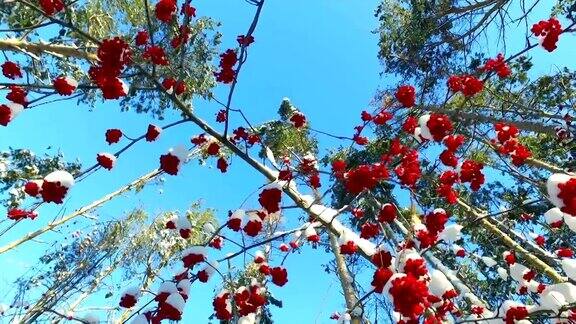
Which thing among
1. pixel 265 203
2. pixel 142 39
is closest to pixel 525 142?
pixel 265 203

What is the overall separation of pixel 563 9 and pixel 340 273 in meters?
5.50

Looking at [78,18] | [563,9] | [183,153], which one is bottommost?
[183,153]

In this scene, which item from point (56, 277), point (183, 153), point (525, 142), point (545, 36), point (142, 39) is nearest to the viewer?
point (183, 153)

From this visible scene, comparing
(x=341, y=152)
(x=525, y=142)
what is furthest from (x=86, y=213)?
(x=525, y=142)

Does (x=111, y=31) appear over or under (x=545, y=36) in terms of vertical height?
over

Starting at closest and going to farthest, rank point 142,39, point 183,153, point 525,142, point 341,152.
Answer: point 183,153 → point 142,39 → point 525,142 → point 341,152

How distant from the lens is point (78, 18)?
27.2ft

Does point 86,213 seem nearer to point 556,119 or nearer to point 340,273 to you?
point 340,273

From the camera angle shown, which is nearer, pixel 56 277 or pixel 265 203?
pixel 265 203

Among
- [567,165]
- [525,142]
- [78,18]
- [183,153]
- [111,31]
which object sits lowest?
[183,153]

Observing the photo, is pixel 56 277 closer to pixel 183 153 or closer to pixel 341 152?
pixel 341 152

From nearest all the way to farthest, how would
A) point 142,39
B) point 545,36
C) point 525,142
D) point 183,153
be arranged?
point 183,153
point 142,39
point 545,36
point 525,142

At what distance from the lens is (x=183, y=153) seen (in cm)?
316

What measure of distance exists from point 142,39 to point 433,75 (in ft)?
21.1
